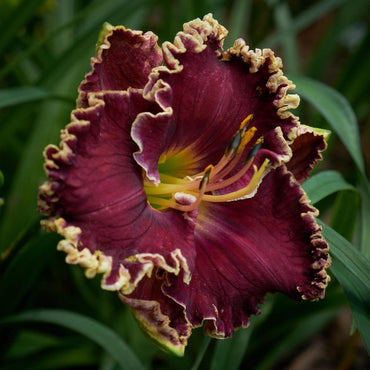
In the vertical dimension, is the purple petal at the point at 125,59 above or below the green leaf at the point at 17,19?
below

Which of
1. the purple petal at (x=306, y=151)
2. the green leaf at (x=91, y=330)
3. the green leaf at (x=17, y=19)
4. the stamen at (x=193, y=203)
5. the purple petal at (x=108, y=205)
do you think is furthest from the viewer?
the green leaf at (x=17, y=19)

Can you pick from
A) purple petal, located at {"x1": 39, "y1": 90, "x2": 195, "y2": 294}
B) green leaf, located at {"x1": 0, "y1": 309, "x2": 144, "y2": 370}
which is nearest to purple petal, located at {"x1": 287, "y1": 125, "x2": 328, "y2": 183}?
purple petal, located at {"x1": 39, "y1": 90, "x2": 195, "y2": 294}

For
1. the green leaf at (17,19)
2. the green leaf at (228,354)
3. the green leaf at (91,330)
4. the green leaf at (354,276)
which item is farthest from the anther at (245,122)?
the green leaf at (17,19)

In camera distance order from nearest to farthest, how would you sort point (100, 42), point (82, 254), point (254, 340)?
point (82, 254) → point (100, 42) → point (254, 340)

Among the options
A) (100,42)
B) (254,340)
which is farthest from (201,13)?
(254,340)

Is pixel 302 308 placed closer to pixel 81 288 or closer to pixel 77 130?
pixel 81 288

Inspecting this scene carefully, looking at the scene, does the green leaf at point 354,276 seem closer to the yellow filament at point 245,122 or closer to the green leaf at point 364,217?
the green leaf at point 364,217

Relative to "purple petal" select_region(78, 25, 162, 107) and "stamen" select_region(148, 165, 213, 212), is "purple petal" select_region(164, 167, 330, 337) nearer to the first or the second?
"stamen" select_region(148, 165, 213, 212)

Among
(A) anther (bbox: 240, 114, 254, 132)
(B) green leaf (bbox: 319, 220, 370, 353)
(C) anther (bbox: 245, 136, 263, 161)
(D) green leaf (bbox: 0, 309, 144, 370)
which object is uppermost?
(A) anther (bbox: 240, 114, 254, 132)
